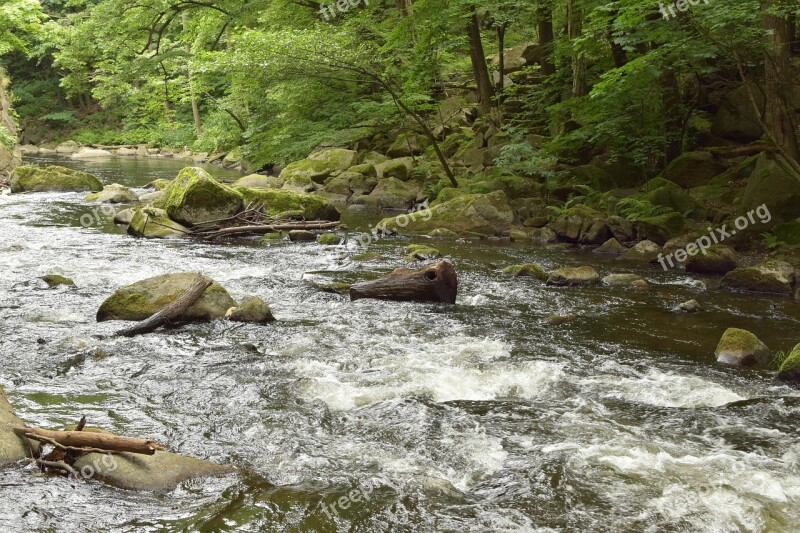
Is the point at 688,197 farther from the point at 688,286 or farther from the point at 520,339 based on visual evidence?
the point at 520,339

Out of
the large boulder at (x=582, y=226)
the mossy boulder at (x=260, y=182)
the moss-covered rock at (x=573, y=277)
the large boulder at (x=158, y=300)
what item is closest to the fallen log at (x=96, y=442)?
the large boulder at (x=158, y=300)

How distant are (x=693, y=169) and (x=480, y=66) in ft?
22.3

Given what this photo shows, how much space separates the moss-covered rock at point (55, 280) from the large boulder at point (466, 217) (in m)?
7.01

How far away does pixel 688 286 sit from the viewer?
1034cm

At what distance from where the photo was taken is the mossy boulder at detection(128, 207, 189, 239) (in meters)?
14.1

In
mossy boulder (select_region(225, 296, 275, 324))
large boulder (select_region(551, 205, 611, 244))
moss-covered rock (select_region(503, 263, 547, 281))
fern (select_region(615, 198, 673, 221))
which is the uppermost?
fern (select_region(615, 198, 673, 221))

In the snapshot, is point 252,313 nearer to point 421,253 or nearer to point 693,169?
point 421,253

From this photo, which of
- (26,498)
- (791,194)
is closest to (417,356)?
(26,498)

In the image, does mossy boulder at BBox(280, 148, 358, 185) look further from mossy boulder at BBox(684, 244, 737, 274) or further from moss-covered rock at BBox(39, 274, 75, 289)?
mossy boulder at BBox(684, 244, 737, 274)

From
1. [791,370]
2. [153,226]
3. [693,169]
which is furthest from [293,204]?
[791,370]

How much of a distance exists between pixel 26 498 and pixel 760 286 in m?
9.82

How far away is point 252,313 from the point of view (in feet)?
26.8

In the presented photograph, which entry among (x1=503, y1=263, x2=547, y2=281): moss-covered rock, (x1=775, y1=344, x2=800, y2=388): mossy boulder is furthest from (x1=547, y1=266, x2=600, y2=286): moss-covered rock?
(x1=775, y1=344, x2=800, y2=388): mossy boulder

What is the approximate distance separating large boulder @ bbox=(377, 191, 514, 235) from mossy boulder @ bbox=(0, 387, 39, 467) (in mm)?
10865
